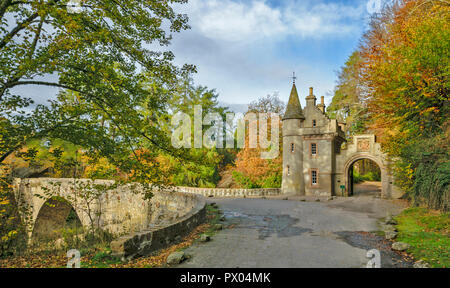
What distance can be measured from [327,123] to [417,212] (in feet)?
A: 45.0

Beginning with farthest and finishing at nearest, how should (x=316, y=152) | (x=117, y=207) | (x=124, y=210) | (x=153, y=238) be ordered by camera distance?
1. (x=316, y=152)
2. (x=117, y=207)
3. (x=124, y=210)
4. (x=153, y=238)

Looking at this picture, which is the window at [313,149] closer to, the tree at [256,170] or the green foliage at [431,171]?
the tree at [256,170]

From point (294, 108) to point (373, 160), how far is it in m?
8.75

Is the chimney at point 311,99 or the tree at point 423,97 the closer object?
the tree at point 423,97

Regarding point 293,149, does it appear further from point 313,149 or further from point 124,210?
point 124,210

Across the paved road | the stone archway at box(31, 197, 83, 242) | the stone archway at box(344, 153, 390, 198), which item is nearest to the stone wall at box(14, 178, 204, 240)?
the stone archway at box(31, 197, 83, 242)

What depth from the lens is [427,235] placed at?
351 inches

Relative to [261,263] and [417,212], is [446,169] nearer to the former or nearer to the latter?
[417,212]

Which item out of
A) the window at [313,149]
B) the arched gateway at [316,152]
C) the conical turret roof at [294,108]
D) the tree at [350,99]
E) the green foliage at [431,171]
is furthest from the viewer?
the tree at [350,99]

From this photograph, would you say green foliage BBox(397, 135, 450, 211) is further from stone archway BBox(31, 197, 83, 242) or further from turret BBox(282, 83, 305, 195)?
stone archway BBox(31, 197, 83, 242)

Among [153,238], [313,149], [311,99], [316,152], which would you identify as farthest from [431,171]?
[311,99]

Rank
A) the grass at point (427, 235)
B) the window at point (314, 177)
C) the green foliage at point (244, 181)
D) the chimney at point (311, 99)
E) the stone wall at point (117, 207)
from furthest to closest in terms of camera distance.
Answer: the green foliage at point (244, 181) → the chimney at point (311, 99) → the window at point (314, 177) → the stone wall at point (117, 207) → the grass at point (427, 235)

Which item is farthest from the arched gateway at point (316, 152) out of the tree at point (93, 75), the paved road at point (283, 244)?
the tree at point (93, 75)

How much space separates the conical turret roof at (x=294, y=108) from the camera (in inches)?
1045
